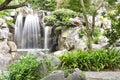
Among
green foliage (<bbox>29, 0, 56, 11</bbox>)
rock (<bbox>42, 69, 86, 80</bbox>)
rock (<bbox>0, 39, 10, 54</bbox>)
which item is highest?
green foliage (<bbox>29, 0, 56, 11</bbox>)

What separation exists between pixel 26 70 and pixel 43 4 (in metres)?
20.8

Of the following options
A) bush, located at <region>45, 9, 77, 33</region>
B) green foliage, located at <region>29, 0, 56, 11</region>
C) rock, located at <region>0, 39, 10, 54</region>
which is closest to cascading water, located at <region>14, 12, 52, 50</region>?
bush, located at <region>45, 9, 77, 33</region>

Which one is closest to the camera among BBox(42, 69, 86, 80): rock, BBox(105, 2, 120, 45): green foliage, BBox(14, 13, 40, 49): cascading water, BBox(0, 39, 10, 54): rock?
BBox(42, 69, 86, 80): rock

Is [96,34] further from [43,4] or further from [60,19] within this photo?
[43,4]

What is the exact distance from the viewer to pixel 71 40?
62.6 ft

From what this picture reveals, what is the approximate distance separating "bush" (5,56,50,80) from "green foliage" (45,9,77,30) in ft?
40.1

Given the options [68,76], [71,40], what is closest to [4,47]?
[71,40]

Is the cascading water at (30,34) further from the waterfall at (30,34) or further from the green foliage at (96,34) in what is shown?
the green foliage at (96,34)

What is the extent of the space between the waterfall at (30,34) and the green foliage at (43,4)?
419 cm

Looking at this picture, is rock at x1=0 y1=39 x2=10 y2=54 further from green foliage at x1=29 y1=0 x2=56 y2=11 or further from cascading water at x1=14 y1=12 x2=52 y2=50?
green foliage at x1=29 y1=0 x2=56 y2=11

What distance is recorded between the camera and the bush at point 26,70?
24.3ft

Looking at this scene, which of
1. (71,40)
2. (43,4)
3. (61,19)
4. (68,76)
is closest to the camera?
(68,76)

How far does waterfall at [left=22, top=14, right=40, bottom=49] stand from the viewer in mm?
22750

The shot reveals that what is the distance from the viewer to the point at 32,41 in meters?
22.9
